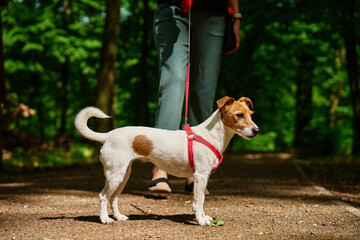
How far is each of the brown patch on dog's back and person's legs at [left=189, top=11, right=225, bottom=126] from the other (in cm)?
146

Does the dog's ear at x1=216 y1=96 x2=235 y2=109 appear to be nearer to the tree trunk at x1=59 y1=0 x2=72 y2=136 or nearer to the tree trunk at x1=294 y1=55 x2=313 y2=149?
the tree trunk at x1=294 y1=55 x2=313 y2=149

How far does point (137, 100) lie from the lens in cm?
1753

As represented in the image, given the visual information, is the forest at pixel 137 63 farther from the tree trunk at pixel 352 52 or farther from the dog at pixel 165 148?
the dog at pixel 165 148

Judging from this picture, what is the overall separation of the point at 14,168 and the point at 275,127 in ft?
68.2

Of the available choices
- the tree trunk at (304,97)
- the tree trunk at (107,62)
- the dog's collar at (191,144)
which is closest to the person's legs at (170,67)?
the dog's collar at (191,144)

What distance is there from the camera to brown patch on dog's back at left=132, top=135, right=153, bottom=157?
2809mm

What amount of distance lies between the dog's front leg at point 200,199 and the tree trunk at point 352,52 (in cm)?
792

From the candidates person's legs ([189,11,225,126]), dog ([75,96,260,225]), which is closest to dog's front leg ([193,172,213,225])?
dog ([75,96,260,225])

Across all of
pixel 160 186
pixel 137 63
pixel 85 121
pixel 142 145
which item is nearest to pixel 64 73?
pixel 137 63

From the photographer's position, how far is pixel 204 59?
4.11m

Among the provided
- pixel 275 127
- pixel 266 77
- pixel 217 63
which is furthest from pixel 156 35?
pixel 275 127

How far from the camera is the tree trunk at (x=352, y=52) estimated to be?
30.2 feet

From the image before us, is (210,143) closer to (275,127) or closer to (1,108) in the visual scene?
(1,108)

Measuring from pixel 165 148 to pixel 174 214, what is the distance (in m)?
0.71
